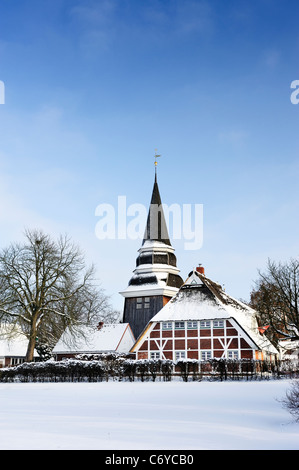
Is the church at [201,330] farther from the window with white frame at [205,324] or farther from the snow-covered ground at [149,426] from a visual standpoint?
the snow-covered ground at [149,426]

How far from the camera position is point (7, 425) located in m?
10.2

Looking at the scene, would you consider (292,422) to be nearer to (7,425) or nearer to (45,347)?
(7,425)

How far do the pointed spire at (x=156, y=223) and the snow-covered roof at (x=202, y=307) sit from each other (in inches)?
546

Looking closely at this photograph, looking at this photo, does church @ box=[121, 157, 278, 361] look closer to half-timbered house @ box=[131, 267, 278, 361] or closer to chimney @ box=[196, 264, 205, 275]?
half-timbered house @ box=[131, 267, 278, 361]

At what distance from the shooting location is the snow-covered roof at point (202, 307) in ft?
137

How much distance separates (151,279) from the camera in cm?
5403

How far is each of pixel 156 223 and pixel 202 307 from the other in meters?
19.2

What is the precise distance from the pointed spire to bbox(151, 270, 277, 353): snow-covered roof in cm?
1387

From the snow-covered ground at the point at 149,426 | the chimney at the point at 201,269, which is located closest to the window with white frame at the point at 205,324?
the chimney at the point at 201,269

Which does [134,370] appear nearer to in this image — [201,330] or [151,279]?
[201,330]

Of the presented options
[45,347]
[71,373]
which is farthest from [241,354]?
[45,347]

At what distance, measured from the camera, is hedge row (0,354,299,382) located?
30.9m

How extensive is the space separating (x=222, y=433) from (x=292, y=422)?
2151mm

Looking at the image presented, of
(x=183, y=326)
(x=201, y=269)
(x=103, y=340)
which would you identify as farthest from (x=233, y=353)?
(x=103, y=340)
